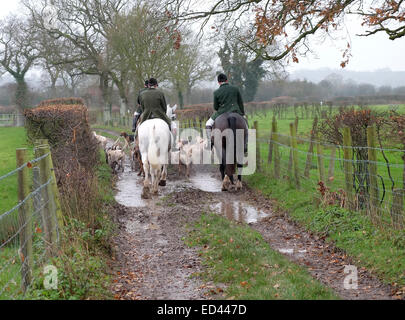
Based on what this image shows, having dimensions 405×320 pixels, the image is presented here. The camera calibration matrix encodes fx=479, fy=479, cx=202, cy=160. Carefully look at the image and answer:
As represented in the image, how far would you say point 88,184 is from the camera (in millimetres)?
7758

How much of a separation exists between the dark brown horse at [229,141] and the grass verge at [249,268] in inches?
140

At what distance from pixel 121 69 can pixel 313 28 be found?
2915 cm

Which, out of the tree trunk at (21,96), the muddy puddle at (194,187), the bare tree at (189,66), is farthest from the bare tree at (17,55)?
the muddy puddle at (194,187)

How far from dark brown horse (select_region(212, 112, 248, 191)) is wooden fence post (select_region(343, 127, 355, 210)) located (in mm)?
3483

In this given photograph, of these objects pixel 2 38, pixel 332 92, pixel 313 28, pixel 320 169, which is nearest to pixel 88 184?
pixel 320 169

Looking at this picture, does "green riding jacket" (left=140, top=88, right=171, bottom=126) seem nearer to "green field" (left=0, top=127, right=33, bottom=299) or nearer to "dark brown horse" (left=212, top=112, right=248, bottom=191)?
"dark brown horse" (left=212, top=112, right=248, bottom=191)

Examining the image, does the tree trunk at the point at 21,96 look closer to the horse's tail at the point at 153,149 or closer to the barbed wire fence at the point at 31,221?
the horse's tail at the point at 153,149

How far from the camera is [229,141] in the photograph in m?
11.3

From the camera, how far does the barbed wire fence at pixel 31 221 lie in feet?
16.0

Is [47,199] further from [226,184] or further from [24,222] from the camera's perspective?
[226,184]

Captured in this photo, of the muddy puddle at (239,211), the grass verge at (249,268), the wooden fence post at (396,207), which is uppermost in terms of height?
the wooden fence post at (396,207)

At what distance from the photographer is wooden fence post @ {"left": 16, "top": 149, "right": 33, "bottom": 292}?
16.0ft

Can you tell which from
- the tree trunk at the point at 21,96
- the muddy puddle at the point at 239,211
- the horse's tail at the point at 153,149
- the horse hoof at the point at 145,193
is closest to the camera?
the muddy puddle at the point at 239,211
